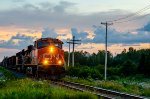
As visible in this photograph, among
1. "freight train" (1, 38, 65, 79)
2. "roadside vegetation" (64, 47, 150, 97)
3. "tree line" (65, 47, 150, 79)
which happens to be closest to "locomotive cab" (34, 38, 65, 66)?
"freight train" (1, 38, 65, 79)

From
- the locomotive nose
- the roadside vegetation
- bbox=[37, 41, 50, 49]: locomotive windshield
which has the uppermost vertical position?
bbox=[37, 41, 50, 49]: locomotive windshield

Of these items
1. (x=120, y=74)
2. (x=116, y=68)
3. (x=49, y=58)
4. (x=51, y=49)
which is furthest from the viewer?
(x=116, y=68)

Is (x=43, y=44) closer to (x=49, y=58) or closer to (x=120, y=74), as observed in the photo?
(x=49, y=58)

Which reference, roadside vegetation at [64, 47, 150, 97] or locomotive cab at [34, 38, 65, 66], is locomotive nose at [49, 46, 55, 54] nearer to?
locomotive cab at [34, 38, 65, 66]

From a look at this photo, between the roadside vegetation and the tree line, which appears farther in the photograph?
the tree line

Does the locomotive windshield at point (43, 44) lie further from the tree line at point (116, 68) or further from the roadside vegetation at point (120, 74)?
the tree line at point (116, 68)

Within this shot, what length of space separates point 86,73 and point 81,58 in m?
119

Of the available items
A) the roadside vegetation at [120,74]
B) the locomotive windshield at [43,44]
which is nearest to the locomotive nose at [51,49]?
the locomotive windshield at [43,44]

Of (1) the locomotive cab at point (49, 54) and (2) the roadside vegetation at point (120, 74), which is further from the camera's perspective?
(1) the locomotive cab at point (49, 54)

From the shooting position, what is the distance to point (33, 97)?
1812 centimetres

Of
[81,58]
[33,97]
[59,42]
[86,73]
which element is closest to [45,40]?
[59,42]

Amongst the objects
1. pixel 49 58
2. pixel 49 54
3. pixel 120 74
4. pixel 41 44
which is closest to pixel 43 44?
pixel 41 44

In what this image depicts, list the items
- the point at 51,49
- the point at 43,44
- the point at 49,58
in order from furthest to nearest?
the point at 43,44
the point at 51,49
the point at 49,58

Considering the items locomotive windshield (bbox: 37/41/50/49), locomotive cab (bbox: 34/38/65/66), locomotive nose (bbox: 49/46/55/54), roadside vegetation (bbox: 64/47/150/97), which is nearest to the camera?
roadside vegetation (bbox: 64/47/150/97)
